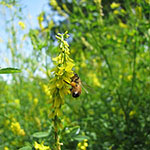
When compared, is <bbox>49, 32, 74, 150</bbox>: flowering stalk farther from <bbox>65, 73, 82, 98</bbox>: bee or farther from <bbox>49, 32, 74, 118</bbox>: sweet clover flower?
<bbox>65, 73, 82, 98</bbox>: bee

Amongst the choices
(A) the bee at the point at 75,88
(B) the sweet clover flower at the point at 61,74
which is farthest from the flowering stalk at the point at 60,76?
(A) the bee at the point at 75,88

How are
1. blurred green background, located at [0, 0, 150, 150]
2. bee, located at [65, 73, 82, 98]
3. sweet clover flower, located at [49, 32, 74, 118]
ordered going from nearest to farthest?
sweet clover flower, located at [49, 32, 74, 118]
bee, located at [65, 73, 82, 98]
blurred green background, located at [0, 0, 150, 150]

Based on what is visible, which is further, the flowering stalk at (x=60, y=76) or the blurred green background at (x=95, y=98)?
the blurred green background at (x=95, y=98)

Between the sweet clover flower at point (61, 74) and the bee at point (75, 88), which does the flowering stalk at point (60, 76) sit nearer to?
the sweet clover flower at point (61, 74)

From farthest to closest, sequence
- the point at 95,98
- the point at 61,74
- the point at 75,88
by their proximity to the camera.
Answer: the point at 95,98, the point at 75,88, the point at 61,74

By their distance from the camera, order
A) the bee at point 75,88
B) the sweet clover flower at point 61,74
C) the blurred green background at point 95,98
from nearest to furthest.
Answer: the sweet clover flower at point 61,74 < the bee at point 75,88 < the blurred green background at point 95,98

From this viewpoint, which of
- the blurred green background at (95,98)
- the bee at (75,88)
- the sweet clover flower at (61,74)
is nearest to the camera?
the sweet clover flower at (61,74)

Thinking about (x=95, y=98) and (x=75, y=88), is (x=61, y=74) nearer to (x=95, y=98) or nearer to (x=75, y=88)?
(x=75, y=88)

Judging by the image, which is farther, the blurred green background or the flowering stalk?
the blurred green background

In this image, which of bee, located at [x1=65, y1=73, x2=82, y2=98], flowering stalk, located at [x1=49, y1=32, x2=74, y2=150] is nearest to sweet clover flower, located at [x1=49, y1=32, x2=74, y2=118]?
flowering stalk, located at [x1=49, y1=32, x2=74, y2=150]

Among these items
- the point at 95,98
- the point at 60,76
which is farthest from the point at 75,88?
the point at 95,98

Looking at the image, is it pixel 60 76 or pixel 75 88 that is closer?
pixel 60 76

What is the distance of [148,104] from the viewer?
232 cm

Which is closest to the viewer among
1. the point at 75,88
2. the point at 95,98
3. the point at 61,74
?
the point at 61,74
